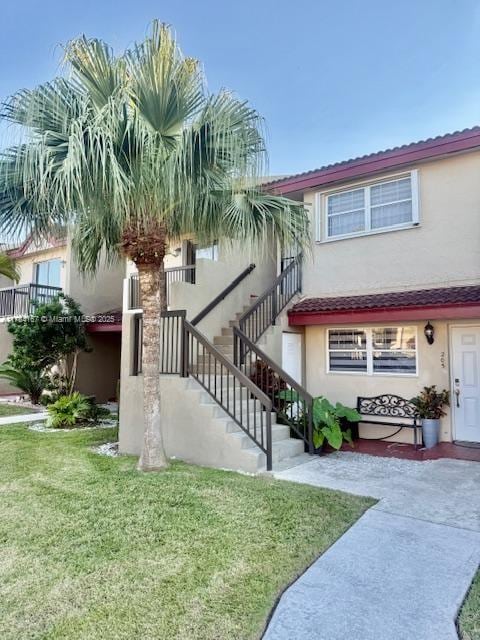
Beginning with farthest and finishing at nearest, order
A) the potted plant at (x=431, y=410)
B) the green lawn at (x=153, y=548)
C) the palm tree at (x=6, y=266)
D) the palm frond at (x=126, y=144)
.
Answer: the palm tree at (x=6, y=266), the potted plant at (x=431, y=410), the palm frond at (x=126, y=144), the green lawn at (x=153, y=548)

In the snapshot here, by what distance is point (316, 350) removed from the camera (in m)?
11.2

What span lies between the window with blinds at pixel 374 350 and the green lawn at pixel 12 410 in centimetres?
A: 1026

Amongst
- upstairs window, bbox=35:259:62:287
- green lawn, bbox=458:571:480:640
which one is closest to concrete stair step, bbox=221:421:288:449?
green lawn, bbox=458:571:480:640

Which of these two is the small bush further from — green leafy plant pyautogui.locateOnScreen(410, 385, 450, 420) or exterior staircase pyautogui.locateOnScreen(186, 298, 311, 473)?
green leafy plant pyautogui.locateOnScreen(410, 385, 450, 420)

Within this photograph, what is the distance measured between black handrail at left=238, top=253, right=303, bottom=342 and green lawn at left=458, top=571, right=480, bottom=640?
22.5 ft

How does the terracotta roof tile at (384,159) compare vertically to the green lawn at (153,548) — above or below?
above

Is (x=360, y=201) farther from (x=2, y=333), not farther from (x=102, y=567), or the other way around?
(x=2, y=333)

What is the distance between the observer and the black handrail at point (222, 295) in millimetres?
9733

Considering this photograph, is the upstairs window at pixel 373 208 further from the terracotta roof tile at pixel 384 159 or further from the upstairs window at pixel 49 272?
the upstairs window at pixel 49 272

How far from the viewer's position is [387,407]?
32.2 feet

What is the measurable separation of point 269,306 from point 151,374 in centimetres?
440

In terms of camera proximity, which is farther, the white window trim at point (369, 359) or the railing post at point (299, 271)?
the railing post at point (299, 271)

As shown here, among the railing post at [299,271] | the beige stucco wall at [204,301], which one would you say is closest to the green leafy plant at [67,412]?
the beige stucco wall at [204,301]

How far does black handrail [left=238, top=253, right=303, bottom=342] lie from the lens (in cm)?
1030
